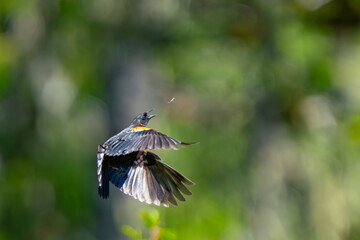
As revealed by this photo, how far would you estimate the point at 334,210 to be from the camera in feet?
24.0

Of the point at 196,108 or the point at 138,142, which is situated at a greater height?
the point at 196,108

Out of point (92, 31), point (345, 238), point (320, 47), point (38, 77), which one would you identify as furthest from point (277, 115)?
point (38, 77)

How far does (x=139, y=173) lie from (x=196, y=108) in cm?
604

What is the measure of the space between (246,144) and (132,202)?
7.77ft

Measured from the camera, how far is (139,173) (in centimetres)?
227

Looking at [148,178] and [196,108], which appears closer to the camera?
[148,178]

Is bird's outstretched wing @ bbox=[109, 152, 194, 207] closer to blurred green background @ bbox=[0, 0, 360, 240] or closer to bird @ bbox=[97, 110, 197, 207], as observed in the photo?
bird @ bbox=[97, 110, 197, 207]

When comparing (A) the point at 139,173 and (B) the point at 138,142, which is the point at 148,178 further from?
(B) the point at 138,142

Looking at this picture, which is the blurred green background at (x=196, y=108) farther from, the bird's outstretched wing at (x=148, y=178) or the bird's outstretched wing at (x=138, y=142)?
the bird's outstretched wing at (x=138, y=142)

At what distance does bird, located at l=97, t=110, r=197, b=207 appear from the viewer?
6.97ft

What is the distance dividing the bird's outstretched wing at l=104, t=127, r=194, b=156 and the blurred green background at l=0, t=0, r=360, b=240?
418 cm

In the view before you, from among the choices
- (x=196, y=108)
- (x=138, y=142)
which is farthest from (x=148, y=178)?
(x=196, y=108)

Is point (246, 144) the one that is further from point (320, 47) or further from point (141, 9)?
point (141, 9)

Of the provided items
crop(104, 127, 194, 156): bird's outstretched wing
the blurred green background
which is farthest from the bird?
the blurred green background
